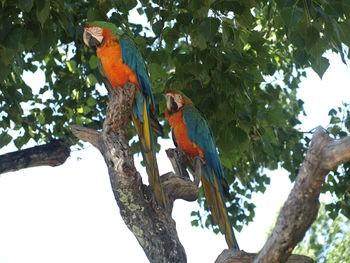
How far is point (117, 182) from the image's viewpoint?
2391 millimetres

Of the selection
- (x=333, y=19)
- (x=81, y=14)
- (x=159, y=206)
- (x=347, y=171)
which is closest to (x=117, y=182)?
(x=159, y=206)

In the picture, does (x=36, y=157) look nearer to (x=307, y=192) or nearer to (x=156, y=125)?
(x=156, y=125)

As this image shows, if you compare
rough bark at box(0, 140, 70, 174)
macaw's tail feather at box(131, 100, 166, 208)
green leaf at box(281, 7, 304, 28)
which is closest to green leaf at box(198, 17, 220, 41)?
green leaf at box(281, 7, 304, 28)

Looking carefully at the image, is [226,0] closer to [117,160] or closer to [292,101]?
[117,160]

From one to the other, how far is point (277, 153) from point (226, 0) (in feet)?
9.57

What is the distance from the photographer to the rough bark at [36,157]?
12.9 feet

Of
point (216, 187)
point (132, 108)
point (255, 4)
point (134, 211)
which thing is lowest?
point (134, 211)

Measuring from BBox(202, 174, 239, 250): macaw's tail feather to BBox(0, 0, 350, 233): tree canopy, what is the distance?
336mm

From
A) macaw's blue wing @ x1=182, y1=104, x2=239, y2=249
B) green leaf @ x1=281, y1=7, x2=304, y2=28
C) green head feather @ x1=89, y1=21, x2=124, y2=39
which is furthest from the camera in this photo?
green head feather @ x1=89, y1=21, x2=124, y2=39

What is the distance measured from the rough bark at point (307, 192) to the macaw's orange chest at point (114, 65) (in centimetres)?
160

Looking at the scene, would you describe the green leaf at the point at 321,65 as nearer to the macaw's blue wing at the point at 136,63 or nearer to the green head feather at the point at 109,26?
the macaw's blue wing at the point at 136,63

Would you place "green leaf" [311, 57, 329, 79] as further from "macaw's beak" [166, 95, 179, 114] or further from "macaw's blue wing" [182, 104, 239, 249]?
"macaw's beak" [166, 95, 179, 114]

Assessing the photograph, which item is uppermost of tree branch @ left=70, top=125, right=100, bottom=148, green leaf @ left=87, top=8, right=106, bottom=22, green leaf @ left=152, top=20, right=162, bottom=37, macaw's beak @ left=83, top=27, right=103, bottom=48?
green leaf @ left=87, top=8, right=106, bottom=22

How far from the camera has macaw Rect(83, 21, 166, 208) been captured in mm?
2674
